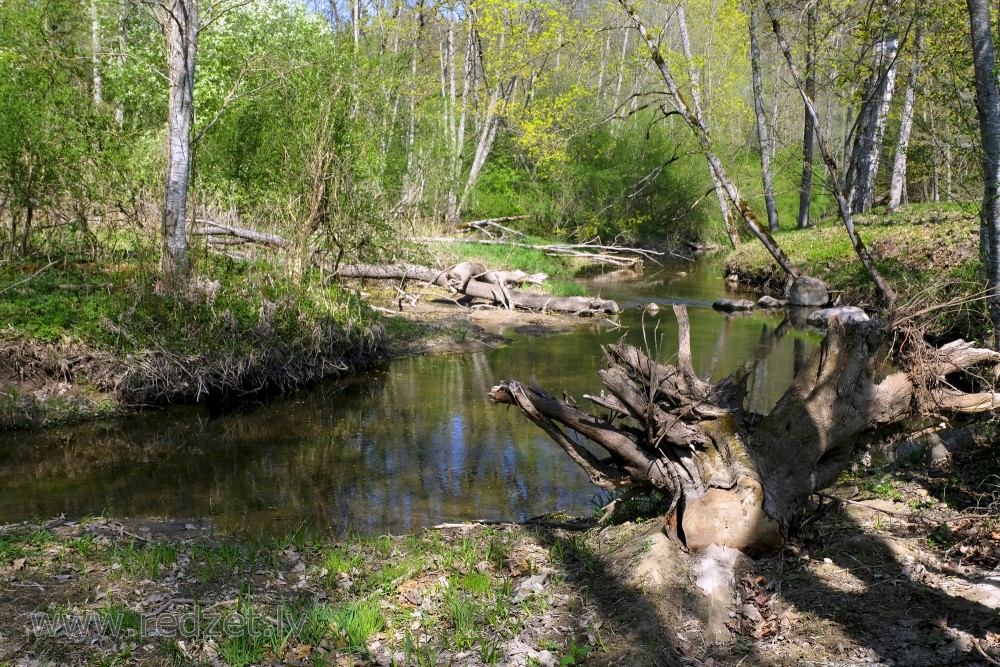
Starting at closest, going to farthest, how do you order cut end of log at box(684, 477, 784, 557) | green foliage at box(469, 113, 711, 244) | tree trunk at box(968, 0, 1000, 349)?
1. cut end of log at box(684, 477, 784, 557)
2. tree trunk at box(968, 0, 1000, 349)
3. green foliage at box(469, 113, 711, 244)

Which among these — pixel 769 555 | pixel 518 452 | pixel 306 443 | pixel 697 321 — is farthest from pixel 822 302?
pixel 769 555

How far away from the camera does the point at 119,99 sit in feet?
58.6

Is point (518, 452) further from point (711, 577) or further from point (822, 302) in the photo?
point (822, 302)

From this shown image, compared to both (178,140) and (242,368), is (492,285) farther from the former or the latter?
(178,140)

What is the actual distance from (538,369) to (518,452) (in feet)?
14.6

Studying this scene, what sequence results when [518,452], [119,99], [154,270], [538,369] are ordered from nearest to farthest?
[518,452]
[154,270]
[538,369]
[119,99]

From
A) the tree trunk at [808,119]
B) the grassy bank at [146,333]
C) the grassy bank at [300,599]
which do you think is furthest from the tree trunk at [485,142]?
the grassy bank at [300,599]

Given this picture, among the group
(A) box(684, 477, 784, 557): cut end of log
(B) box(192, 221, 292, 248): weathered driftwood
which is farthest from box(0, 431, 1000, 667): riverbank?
(B) box(192, 221, 292, 248): weathered driftwood

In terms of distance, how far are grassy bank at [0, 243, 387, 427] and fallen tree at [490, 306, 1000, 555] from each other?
23.5 feet

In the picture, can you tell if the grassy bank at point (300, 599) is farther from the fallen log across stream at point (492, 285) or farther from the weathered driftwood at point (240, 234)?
the fallen log across stream at point (492, 285)

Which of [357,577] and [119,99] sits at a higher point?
[119,99]

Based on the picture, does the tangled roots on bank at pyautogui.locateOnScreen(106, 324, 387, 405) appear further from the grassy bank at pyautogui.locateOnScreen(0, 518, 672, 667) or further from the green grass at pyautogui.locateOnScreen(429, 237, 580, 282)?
the green grass at pyautogui.locateOnScreen(429, 237, 580, 282)

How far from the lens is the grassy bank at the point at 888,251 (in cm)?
1678

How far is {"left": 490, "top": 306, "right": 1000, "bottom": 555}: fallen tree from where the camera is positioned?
5312mm
